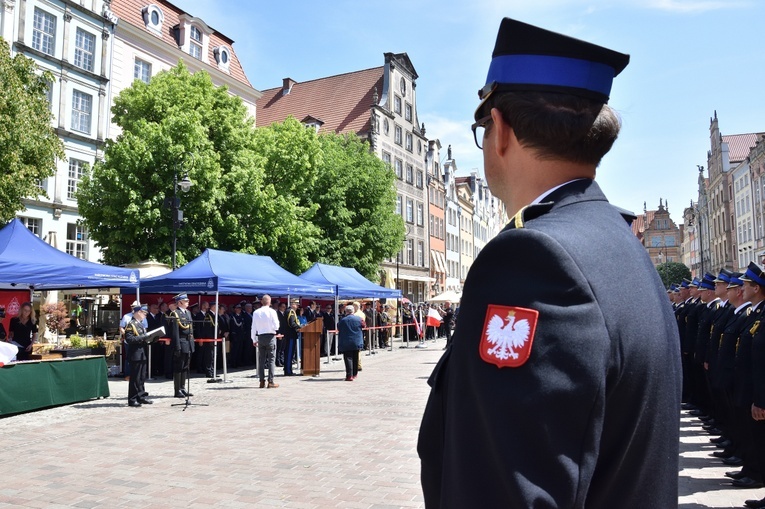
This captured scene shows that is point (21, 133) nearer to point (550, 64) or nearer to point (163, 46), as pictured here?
point (550, 64)

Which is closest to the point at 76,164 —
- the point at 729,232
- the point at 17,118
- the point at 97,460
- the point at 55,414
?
the point at 17,118

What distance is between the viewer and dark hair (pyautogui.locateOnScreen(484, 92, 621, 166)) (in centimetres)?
130

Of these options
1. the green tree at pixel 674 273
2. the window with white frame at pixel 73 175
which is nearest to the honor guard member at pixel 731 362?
the window with white frame at pixel 73 175

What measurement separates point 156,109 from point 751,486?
23.9 metres

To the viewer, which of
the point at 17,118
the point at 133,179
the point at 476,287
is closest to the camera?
the point at 476,287

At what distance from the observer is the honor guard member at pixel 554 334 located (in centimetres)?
105

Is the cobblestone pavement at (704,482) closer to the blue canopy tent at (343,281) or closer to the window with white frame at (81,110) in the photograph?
the blue canopy tent at (343,281)

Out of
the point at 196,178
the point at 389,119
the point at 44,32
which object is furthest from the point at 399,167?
the point at 196,178

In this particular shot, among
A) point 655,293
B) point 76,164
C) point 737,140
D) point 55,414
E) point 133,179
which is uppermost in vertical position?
point 737,140

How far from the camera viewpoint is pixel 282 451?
25.8 feet

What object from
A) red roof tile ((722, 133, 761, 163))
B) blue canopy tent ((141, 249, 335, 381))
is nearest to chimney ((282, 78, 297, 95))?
blue canopy tent ((141, 249, 335, 381))

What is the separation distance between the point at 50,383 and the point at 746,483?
11.5 meters

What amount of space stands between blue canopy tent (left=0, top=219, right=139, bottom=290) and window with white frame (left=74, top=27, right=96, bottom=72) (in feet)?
63.4

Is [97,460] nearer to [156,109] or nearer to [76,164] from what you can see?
[156,109]
